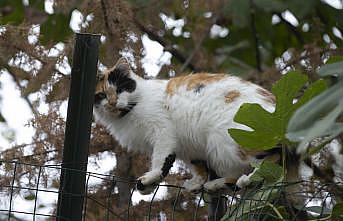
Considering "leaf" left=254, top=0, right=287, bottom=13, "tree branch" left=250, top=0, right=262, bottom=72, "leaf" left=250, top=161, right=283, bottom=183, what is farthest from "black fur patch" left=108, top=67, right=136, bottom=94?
"tree branch" left=250, top=0, right=262, bottom=72

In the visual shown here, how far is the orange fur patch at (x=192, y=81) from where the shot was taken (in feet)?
10.8

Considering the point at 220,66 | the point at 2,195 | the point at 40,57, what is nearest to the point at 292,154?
the point at 2,195

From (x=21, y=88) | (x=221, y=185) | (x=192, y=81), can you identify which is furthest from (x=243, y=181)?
(x=21, y=88)

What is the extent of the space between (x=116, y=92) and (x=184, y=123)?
0.34 m

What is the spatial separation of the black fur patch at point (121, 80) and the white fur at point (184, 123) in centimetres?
3

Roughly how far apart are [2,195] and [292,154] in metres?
1.13

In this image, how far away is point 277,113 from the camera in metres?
2.30

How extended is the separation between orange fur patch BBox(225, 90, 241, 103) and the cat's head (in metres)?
0.44

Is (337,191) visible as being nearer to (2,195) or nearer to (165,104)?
(165,104)

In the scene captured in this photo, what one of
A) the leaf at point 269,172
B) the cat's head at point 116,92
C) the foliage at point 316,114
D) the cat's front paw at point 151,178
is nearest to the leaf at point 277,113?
the leaf at point 269,172

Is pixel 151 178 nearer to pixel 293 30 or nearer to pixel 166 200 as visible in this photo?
pixel 166 200

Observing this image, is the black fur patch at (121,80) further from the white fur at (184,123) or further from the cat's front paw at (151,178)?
the cat's front paw at (151,178)

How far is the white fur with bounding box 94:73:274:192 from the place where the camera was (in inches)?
120

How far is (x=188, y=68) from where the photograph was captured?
190 inches
